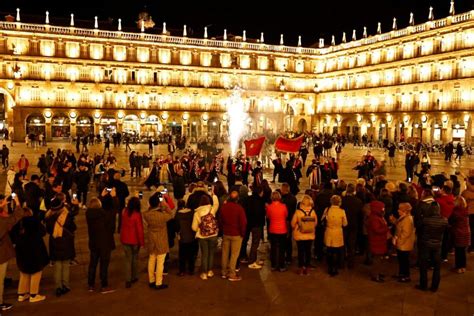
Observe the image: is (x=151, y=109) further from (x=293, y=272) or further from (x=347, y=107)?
(x=293, y=272)

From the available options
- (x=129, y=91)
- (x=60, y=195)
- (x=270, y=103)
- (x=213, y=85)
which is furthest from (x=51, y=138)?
(x=60, y=195)

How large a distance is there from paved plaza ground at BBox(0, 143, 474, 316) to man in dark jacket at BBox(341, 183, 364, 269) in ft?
1.19

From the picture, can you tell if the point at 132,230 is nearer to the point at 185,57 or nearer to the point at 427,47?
the point at 427,47

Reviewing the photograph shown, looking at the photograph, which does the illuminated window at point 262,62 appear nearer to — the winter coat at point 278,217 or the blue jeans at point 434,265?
the winter coat at point 278,217

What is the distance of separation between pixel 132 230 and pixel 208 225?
4.43 ft

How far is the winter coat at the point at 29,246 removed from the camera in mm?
7383

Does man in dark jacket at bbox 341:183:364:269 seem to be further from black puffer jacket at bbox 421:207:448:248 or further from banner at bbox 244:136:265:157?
banner at bbox 244:136:265:157

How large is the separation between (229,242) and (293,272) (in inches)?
58.4

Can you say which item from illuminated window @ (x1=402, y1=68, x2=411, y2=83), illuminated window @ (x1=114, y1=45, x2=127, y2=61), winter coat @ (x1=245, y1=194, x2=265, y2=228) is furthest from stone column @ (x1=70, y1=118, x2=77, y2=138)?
winter coat @ (x1=245, y1=194, x2=265, y2=228)

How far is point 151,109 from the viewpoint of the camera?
62.1 metres

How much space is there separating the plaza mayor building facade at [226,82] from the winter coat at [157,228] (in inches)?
1764

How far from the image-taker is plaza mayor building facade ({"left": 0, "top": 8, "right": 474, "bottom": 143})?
53375mm

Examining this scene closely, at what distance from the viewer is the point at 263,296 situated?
25.9 ft

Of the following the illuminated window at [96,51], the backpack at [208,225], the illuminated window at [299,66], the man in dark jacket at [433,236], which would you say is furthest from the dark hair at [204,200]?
the illuminated window at [299,66]
